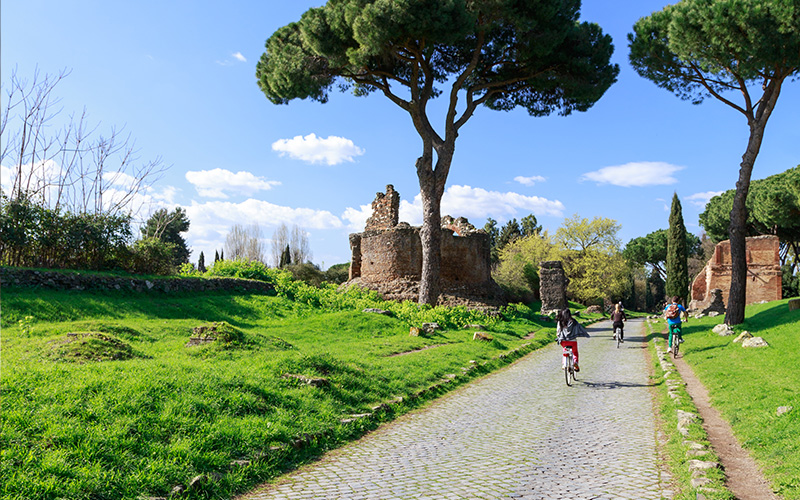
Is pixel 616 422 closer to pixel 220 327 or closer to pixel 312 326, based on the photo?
pixel 220 327

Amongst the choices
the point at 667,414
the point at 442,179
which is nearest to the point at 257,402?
the point at 667,414

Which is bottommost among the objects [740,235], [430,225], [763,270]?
[763,270]

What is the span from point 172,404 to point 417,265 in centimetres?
2116

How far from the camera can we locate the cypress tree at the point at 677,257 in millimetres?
41875

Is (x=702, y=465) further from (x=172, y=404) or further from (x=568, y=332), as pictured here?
(x=172, y=404)

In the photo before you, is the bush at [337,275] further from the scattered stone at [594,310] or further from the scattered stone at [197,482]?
the scattered stone at [197,482]

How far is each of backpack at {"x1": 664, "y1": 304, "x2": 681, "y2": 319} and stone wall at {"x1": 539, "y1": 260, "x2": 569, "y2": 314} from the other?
13994 mm

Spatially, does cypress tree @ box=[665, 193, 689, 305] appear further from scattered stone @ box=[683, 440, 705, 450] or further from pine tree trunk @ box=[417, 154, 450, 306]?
scattered stone @ box=[683, 440, 705, 450]

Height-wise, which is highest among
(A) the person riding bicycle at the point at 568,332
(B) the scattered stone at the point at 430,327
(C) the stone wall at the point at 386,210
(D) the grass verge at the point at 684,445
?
(C) the stone wall at the point at 386,210

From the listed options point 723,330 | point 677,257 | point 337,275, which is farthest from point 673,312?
point 337,275

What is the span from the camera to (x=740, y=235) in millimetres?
18672

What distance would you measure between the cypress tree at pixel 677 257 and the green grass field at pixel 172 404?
34722 mm

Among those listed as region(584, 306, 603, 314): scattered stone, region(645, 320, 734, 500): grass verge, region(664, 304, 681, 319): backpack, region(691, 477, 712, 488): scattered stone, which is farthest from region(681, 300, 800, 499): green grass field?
region(584, 306, 603, 314): scattered stone

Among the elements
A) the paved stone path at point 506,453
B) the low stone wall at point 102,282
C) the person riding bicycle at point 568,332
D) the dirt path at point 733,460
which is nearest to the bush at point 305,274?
the low stone wall at point 102,282
